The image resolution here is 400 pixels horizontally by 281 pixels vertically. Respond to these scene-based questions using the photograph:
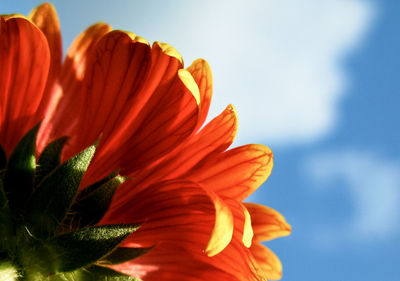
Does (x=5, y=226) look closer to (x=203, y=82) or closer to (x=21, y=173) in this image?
(x=21, y=173)

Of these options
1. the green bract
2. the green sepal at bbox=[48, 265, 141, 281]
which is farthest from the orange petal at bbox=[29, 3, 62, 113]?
the green sepal at bbox=[48, 265, 141, 281]

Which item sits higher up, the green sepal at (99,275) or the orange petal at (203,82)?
the orange petal at (203,82)

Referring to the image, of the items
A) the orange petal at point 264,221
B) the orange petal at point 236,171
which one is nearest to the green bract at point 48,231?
the orange petal at point 236,171

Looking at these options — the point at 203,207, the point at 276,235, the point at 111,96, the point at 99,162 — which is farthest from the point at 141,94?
the point at 276,235

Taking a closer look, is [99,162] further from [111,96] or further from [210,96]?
[210,96]

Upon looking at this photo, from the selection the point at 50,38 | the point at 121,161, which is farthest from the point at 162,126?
the point at 50,38

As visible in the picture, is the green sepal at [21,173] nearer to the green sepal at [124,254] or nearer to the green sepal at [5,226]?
the green sepal at [5,226]
